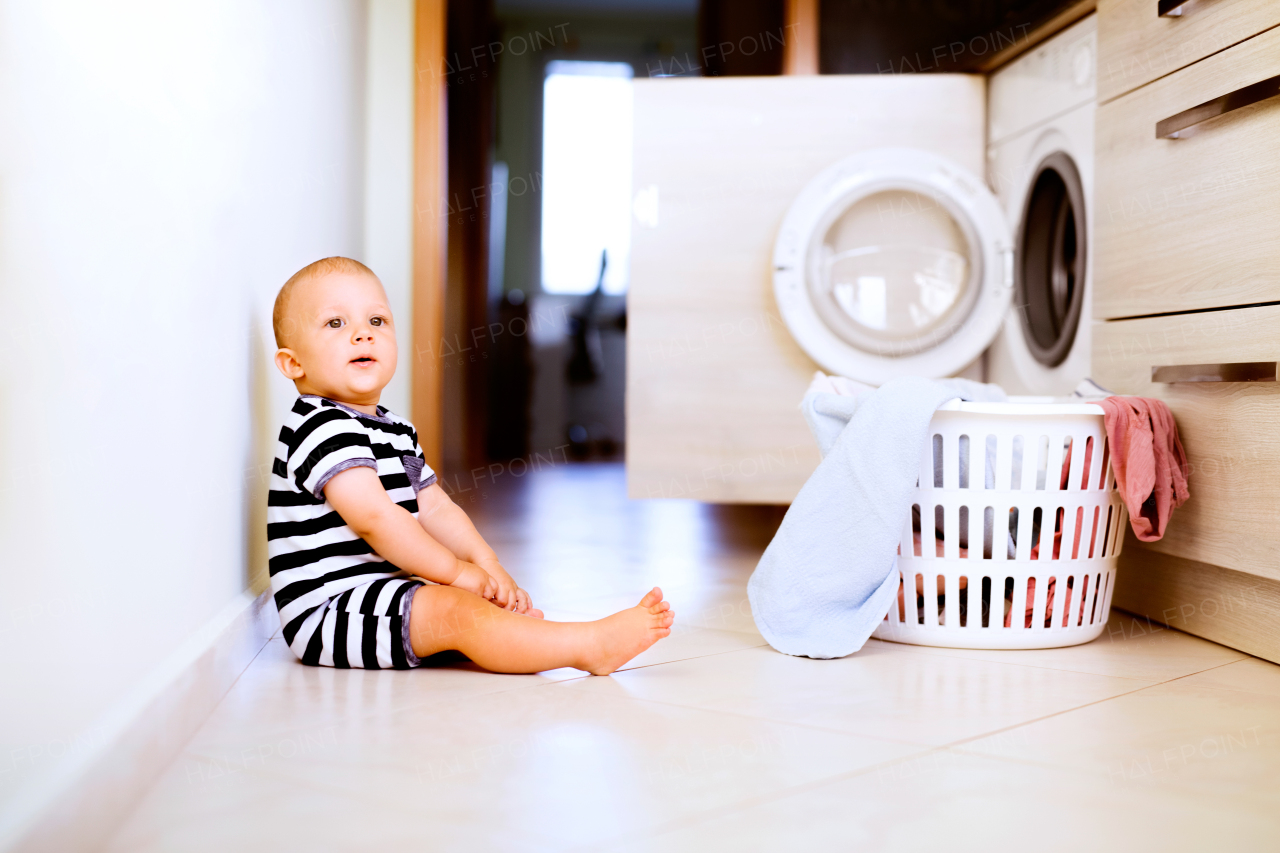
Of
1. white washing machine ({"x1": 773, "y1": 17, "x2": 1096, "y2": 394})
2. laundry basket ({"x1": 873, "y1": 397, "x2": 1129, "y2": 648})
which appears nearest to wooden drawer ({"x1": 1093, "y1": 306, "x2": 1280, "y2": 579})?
laundry basket ({"x1": 873, "y1": 397, "x2": 1129, "y2": 648})

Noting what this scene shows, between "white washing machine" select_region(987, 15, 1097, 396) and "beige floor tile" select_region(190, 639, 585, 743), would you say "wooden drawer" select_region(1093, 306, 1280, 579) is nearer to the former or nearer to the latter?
"white washing machine" select_region(987, 15, 1097, 396)

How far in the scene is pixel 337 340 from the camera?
115 centimetres

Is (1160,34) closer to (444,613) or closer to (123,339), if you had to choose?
(444,613)

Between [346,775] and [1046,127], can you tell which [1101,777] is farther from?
[1046,127]

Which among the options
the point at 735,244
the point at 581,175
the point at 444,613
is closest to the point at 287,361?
the point at 444,613

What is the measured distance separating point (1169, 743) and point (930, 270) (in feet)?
3.91

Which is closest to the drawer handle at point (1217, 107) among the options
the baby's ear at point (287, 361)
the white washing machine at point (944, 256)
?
the white washing machine at point (944, 256)

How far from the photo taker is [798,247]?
184cm

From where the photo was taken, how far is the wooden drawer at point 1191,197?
113 centimetres

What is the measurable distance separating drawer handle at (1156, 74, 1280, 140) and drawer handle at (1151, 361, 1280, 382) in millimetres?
283

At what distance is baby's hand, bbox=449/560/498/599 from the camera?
44.1 inches

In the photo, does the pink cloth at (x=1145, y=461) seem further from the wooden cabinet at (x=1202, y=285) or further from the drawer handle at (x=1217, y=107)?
the drawer handle at (x=1217, y=107)

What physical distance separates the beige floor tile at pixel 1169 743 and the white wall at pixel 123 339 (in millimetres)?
683

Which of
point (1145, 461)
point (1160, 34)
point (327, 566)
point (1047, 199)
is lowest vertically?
point (327, 566)
